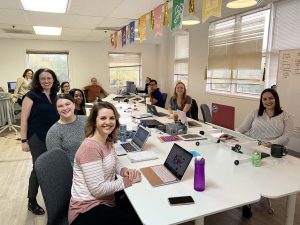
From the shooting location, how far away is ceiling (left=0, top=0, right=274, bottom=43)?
361 cm

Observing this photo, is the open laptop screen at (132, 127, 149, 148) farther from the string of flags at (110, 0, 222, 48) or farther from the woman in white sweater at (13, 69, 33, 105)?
the woman in white sweater at (13, 69, 33, 105)

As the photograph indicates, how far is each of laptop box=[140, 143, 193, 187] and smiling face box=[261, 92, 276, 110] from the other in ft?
4.66

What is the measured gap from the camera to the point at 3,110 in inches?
233

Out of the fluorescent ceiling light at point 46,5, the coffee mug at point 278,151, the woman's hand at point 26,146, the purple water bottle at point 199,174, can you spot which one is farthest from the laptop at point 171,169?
the fluorescent ceiling light at point 46,5

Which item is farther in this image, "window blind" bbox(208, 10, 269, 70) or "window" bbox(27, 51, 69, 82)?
"window" bbox(27, 51, 69, 82)

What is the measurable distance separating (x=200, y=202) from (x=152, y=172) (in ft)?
1.52

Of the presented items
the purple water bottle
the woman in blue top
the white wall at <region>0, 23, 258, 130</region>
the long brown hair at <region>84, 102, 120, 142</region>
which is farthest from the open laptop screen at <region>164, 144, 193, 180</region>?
the white wall at <region>0, 23, 258, 130</region>

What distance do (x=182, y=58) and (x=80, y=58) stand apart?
3316mm

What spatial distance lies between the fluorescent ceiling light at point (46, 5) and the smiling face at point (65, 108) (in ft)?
7.38

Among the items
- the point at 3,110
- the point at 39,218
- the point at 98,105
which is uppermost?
the point at 98,105

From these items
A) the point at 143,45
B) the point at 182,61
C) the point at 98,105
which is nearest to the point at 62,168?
the point at 98,105

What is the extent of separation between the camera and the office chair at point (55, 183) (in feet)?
4.54

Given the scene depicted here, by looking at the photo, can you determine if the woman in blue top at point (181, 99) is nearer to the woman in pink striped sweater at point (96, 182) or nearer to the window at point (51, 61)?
the woman in pink striped sweater at point (96, 182)

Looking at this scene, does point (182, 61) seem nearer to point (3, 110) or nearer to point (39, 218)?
point (3, 110)
